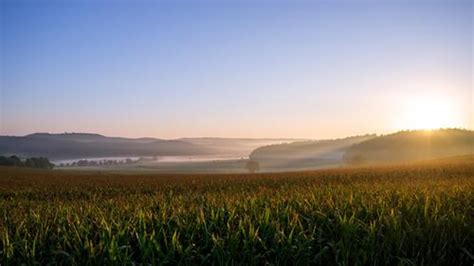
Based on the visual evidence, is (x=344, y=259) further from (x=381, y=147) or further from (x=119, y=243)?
(x=381, y=147)

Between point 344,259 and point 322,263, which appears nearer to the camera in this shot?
point 344,259

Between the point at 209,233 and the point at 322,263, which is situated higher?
the point at 209,233

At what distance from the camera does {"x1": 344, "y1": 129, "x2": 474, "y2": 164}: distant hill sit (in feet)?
515

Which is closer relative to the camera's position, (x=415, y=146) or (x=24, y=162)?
(x=24, y=162)

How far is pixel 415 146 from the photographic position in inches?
6501

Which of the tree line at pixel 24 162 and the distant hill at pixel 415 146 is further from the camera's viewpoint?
the distant hill at pixel 415 146

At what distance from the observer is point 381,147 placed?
556ft

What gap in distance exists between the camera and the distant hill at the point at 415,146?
157m

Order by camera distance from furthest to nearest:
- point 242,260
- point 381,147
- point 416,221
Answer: point 381,147 → point 416,221 → point 242,260

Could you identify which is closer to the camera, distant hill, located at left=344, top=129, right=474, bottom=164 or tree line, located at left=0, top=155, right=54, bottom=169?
tree line, located at left=0, top=155, right=54, bottom=169

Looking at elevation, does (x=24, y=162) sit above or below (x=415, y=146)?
below

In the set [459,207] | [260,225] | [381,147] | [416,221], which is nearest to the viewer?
[260,225]

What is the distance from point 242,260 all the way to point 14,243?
3764 mm

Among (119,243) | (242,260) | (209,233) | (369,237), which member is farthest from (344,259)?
(119,243)
